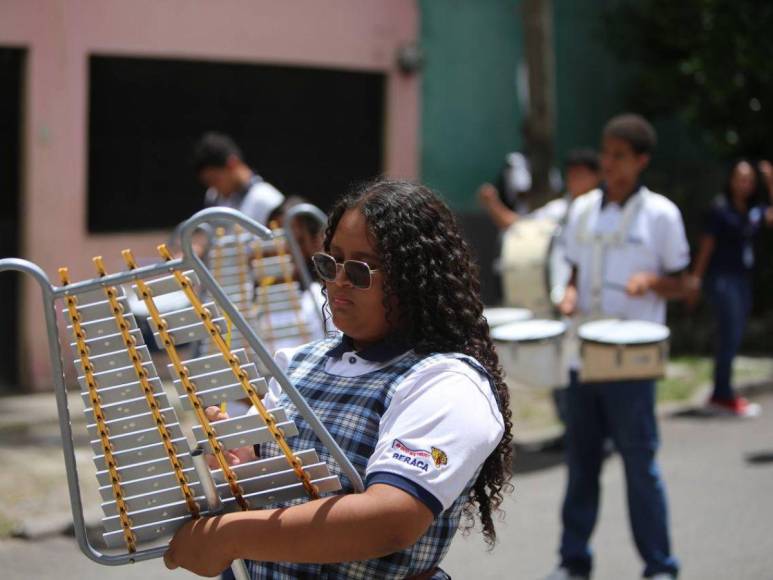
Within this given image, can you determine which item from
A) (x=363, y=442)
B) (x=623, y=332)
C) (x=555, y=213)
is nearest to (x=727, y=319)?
(x=555, y=213)

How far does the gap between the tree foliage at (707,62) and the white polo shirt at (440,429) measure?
37.3 ft

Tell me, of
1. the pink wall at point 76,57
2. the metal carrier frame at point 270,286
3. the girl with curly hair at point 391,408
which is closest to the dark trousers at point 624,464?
the metal carrier frame at point 270,286

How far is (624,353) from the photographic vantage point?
5.06 m

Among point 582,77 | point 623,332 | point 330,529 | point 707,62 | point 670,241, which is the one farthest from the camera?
point 582,77

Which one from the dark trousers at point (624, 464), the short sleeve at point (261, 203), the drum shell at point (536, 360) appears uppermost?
the short sleeve at point (261, 203)

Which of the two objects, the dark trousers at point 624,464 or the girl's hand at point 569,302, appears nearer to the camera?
the dark trousers at point 624,464

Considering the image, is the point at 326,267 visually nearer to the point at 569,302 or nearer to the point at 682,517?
the point at 569,302

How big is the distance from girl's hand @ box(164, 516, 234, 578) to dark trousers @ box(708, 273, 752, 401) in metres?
8.07

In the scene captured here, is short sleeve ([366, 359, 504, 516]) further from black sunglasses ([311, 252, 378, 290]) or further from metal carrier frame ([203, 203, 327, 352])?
metal carrier frame ([203, 203, 327, 352])

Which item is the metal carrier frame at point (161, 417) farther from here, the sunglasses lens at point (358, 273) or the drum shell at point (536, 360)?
the drum shell at point (536, 360)

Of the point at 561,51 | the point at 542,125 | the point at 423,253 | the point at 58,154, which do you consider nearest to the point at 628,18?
the point at 561,51

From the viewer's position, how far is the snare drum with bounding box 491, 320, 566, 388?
5.79m

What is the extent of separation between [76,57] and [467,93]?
4482mm

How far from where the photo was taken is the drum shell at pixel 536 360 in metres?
5.79
